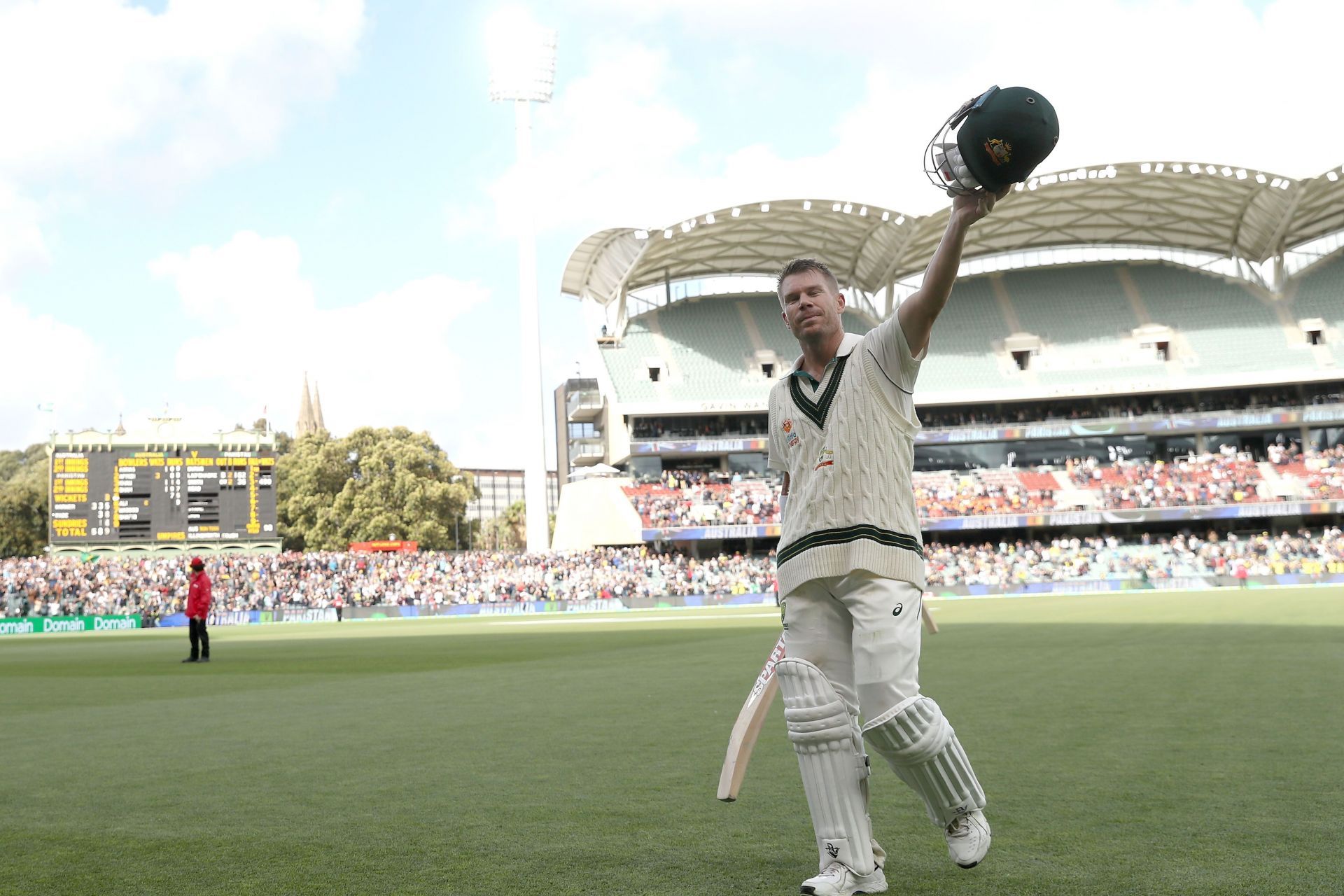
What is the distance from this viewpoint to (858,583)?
13.5 feet

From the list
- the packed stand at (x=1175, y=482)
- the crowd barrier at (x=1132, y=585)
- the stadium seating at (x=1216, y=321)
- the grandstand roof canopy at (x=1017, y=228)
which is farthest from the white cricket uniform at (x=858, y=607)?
the stadium seating at (x=1216, y=321)

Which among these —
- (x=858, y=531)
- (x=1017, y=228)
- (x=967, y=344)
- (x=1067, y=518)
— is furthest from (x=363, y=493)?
(x=858, y=531)

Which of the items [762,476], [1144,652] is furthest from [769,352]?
[1144,652]

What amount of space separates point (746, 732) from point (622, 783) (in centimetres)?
201

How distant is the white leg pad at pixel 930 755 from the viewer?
3.96 meters

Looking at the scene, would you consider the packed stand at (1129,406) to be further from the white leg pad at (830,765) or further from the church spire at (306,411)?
the church spire at (306,411)

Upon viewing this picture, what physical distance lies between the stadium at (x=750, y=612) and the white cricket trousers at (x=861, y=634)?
710mm

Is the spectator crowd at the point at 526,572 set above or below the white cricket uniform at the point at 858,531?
below

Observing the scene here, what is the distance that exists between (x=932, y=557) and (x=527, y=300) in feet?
89.7

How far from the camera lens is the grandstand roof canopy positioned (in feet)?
175

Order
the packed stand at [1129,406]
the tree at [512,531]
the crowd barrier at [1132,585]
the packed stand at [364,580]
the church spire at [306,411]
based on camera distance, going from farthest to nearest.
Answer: the church spire at [306,411]
the tree at [512,531]
the packed stand at [1129,406]
the crowd barrier at [1132,585]
the packed stand at [364,580]

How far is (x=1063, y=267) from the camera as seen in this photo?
6406 centimetres

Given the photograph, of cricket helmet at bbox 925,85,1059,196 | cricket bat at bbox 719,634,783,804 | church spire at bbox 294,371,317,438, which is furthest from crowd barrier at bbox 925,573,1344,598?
church spire at bbox 294,371,317,438

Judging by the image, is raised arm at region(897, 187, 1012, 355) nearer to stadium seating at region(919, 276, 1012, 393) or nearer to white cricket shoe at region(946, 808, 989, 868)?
white cricket shoe at region(946, 808, 989, 868)
